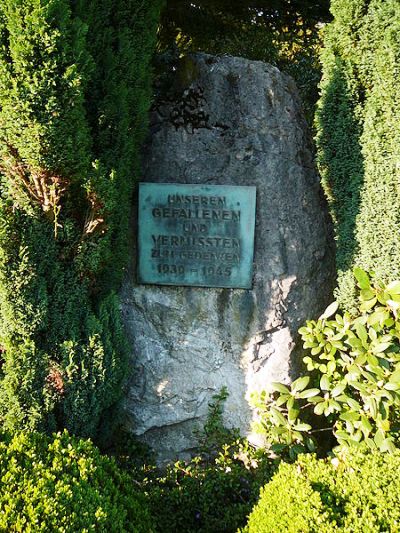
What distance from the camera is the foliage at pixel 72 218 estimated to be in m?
2.55

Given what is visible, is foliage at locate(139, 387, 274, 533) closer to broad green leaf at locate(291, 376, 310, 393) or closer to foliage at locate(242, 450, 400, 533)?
broad green leaf at locate(291, 376, 310, 393)

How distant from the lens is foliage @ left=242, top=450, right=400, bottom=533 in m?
2.08

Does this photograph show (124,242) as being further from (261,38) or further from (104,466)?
(261,38)

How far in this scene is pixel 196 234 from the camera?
3162 millimetres

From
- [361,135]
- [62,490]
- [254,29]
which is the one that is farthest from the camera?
[254,29]

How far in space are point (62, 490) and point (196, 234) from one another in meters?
1.62

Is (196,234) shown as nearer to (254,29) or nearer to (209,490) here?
(209,490)

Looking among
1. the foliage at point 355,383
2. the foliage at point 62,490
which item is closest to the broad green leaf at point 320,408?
the foliage at point 355,383

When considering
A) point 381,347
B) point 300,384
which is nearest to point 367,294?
point 381,347

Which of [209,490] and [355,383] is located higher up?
[355,383]

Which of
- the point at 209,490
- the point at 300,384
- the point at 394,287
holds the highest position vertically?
the point at 394,287

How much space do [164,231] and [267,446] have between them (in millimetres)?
1462

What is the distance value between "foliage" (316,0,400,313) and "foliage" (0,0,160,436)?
1.09 m

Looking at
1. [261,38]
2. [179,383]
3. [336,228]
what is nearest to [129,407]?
[179,383]
